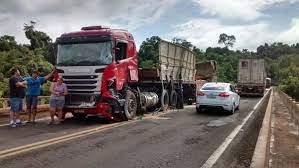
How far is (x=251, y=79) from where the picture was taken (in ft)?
128

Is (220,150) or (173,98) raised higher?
(173,98)

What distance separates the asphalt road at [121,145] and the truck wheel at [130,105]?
2.02ft

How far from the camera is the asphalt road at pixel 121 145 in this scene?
7.45 metres

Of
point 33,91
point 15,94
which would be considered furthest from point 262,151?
point 33,91

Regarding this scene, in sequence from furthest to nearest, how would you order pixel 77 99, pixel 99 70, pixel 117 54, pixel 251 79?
pixel 251 79
pixel 117 54
pixel 77 99
pixel 99 70

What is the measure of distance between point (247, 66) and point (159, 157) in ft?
109

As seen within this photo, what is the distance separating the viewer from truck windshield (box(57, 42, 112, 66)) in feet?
43.0

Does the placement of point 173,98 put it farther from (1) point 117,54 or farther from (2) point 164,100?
(1) point 117,54

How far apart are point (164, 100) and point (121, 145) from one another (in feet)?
32.4

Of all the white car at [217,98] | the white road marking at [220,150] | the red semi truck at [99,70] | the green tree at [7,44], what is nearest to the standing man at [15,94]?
the red semi truck at [99,70]

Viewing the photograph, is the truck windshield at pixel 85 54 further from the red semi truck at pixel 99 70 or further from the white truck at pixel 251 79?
the white truck at pixel 251 79

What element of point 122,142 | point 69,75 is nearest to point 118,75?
point 69,75

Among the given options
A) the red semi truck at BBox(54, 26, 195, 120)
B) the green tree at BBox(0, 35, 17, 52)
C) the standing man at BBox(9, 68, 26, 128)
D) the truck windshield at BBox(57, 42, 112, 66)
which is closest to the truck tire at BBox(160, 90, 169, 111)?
the red semi truck at BBox(54, 26, 195, 120)

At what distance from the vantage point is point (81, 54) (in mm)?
13305
